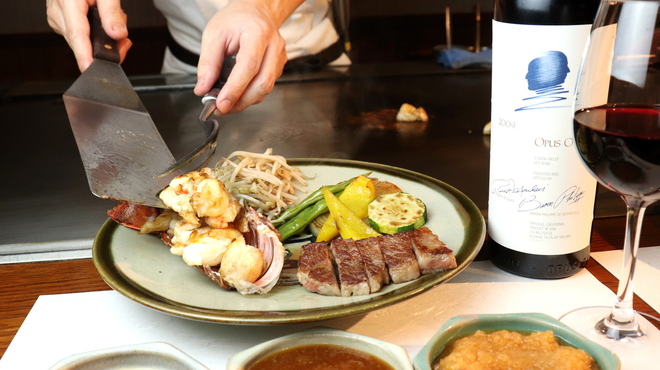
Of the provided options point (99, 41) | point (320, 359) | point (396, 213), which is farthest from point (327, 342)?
point (99, 41)

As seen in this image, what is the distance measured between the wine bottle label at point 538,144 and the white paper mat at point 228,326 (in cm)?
9

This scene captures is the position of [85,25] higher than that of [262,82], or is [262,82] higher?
[85,25]

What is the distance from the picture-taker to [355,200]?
138 centimetres

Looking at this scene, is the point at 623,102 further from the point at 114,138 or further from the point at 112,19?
the point at 112,19

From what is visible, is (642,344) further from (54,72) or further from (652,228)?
(54,72)

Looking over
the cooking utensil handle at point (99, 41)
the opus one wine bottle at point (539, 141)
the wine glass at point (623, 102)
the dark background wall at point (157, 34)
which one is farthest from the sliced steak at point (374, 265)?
the dark background wall at point (157, 34)

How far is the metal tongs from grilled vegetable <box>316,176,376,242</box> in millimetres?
305

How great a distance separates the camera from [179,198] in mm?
1160

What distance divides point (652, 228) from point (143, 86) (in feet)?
7.55

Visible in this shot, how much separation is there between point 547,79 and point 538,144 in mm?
114

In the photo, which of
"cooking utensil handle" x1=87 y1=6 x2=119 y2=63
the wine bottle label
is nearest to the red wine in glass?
the wine bottle label

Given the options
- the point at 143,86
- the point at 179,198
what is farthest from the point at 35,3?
the point at 179,198

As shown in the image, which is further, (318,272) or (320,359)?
(318,272)

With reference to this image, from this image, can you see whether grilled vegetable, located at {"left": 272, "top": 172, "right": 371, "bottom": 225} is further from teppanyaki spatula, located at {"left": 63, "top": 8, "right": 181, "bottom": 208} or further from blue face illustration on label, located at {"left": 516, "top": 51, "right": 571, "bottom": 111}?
blue face illustration on label, located at {"left": 516, "top": 51, "right": 571, "bottom": 111}
